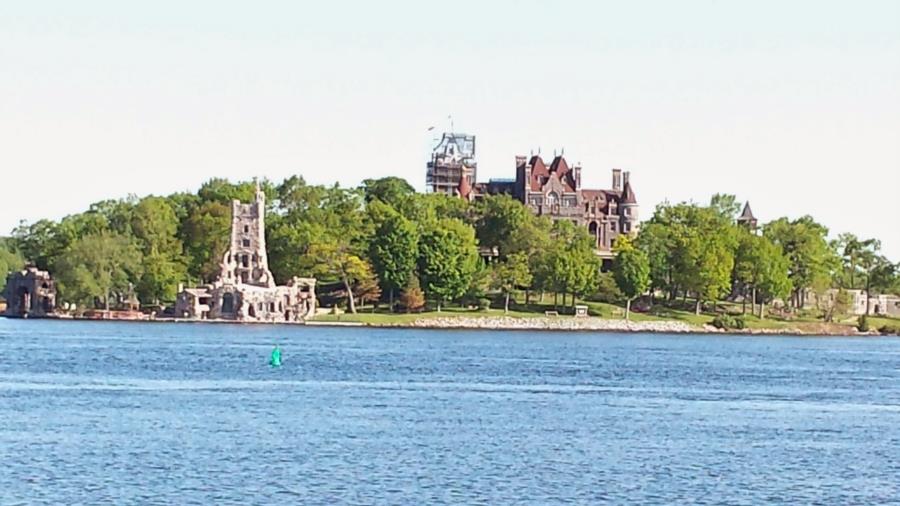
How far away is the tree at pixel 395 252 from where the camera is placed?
539 feet

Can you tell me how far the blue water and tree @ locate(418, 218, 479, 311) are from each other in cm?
5775

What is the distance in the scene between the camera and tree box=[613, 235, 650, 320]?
561 ft

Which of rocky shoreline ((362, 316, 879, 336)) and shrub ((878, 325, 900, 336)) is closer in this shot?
rocky shoreline ((362, 316, 879, 336))

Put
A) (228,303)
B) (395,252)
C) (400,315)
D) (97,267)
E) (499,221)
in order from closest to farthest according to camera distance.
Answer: (97,267) < (395,252) < (228,303) < (400,315) < (499,221)

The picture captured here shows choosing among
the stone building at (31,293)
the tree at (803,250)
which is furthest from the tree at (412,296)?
the tree at (803,250)

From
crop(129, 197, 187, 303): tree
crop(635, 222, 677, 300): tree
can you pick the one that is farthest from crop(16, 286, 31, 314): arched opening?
crop(635, 222, 677, 300): tree

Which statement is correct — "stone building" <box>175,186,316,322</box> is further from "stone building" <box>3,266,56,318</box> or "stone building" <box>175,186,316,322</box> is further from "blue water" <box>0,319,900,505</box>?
"blue water" <box>0,319,900,505</box>

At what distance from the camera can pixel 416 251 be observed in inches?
6531

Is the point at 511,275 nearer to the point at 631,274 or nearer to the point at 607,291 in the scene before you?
the point at 631,274

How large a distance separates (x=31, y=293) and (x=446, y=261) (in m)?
37.4

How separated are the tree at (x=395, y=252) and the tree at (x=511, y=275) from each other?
29.4ft

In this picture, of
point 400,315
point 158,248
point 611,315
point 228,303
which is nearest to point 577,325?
point 611,315

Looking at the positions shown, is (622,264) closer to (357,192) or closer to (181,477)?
(357,192)

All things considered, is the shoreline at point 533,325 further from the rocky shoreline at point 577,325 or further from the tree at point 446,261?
the tree at point 446,261
